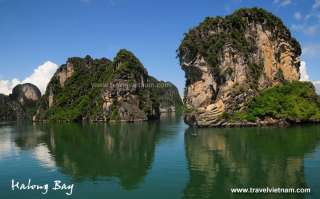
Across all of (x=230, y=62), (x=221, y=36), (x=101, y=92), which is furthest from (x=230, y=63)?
(x=101, y=92)

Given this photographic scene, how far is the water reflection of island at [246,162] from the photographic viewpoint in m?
27.2

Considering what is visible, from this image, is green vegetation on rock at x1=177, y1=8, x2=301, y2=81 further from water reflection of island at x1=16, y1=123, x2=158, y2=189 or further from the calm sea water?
water reflection of island at x1=16, y1=123, x2=158, y2=189

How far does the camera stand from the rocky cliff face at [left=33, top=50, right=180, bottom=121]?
13050 cm

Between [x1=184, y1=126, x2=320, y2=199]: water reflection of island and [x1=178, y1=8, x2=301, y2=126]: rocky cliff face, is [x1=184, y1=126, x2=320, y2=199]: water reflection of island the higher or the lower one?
the lower one

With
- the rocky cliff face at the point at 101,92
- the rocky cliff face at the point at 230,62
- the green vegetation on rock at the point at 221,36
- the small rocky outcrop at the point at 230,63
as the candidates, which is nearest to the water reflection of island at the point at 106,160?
the rocky cliff face at the point at 230,62

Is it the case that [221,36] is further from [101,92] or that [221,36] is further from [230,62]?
[101,92]

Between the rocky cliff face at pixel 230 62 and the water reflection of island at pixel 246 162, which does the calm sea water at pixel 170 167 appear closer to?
the water reflection of island at pixel 246 162

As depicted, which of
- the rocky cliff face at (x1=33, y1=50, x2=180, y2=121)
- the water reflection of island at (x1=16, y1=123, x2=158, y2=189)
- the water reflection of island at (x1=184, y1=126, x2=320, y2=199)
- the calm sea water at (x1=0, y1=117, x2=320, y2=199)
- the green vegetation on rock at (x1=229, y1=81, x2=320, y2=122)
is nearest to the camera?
the calm sea water at (x1=0, y1=117, x2=320, y2=199)

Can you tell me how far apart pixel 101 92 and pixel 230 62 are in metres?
69.0

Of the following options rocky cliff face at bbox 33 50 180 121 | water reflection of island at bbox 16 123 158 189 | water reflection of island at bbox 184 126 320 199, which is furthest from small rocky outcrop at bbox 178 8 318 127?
rocky cliff face at bbox 33 50 180 121

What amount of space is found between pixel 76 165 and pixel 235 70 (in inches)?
1922

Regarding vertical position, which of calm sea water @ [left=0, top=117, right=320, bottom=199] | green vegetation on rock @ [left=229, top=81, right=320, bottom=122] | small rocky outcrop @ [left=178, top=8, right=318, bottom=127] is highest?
small rocky outcrop @ [left=178, top=8, right=318, bottom=127]

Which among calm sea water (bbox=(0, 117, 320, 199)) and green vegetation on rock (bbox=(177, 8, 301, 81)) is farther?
green vegetation on rock (bbox=(177, 8, 301, 81))

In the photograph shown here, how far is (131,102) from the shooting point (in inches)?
5153
